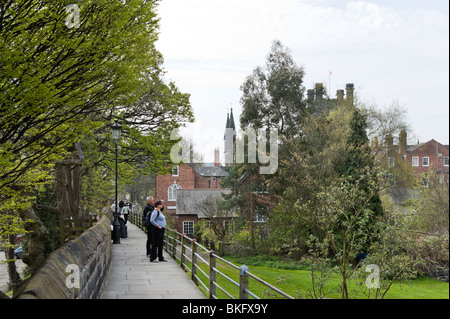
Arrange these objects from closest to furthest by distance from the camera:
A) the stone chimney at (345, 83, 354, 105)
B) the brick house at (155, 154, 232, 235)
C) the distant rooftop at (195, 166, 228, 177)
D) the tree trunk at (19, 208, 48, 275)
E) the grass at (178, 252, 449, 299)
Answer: the tree trunk at (19, 208, 48, 275)
the grass at (178, 252, 449, 299)
the stone chimney at (345, 83, 354, 105)
the brick house at (155, 154, 232, 235)
the distant rooftop at (195, 166, 228, 177)

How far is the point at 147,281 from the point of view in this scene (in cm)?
1246

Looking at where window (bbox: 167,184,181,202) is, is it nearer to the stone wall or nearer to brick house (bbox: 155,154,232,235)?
brick house (bbox: 155,154,232,235)

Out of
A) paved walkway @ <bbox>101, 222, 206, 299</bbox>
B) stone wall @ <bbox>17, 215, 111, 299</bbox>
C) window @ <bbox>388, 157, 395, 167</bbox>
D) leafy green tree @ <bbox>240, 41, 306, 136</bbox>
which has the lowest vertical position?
paved walkway @ <bbox>101, 222, 206, 299</bbox>

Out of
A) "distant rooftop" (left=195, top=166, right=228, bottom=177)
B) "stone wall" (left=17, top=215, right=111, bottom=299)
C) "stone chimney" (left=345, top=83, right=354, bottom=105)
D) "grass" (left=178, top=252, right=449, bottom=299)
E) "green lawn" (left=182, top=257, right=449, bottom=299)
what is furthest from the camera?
"distant rooftop" (left=195, top=166, right=228, bottom=177)

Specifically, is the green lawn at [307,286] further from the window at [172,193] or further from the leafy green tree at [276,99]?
the window at [172,193]

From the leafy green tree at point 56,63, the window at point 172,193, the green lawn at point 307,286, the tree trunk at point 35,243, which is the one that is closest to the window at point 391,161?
the green lawn at point 307,286

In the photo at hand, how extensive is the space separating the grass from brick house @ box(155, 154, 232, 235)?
15.3m

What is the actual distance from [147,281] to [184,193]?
4610 centimetres

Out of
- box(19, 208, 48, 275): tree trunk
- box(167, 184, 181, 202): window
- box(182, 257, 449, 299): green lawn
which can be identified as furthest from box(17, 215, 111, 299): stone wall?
box(167, 184, 181, 202): window

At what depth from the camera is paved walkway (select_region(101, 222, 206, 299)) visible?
35.3ft

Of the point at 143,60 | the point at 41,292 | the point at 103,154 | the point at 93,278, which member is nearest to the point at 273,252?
the point at 103,154

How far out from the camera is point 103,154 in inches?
1017
